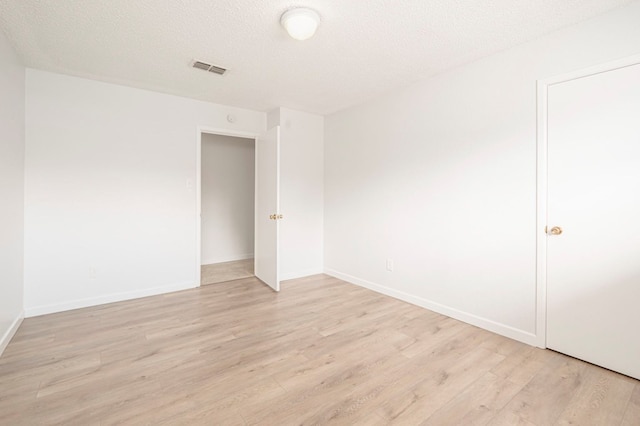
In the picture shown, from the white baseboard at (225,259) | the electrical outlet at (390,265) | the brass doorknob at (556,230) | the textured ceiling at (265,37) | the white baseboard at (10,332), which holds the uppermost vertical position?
the textured ceiling at (265,37)

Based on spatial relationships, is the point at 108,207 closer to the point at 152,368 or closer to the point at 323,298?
the point at 152,368

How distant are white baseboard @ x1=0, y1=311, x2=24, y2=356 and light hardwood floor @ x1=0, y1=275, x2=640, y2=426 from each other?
1.8 inches

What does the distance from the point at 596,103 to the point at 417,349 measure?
7.09 ft

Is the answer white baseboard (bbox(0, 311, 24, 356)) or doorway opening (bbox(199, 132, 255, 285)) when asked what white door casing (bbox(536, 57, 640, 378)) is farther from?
white baseboard (bbox(0, 311, 24, 356))

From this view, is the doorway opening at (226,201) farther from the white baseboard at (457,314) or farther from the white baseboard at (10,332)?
the white baseboard at (10,332)

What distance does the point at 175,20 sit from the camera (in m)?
2.08

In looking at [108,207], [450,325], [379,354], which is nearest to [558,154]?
[450,325]

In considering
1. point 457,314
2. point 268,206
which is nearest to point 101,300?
point 268,206

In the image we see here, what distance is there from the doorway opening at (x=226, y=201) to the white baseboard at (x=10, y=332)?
234 cm

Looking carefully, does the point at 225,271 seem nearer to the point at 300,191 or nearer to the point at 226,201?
the point at 226,201

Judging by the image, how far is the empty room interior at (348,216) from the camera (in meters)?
1.81

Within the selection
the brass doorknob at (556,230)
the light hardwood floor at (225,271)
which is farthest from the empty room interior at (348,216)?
the light hardwood floor at (225,271)

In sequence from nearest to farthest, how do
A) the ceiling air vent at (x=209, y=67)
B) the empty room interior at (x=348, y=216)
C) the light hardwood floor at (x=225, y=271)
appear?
the empty room interior at (x=348, y=216) < the ceiling air vent at (x=209, y=67) < the light hardwood floor at (x=225, y=271)

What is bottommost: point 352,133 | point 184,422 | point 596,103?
point 184,422
